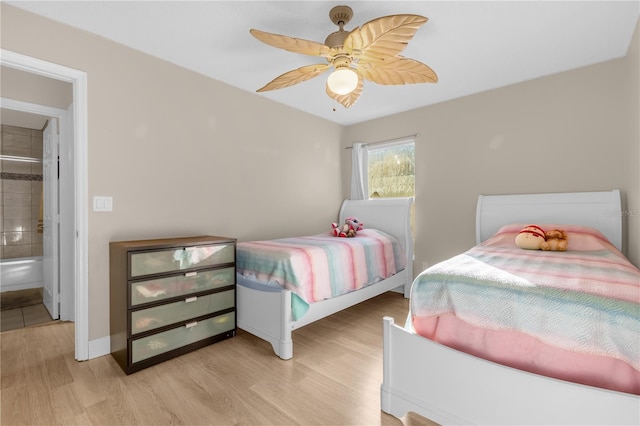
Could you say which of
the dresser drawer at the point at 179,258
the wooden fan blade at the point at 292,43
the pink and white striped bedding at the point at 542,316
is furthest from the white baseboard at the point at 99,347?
the wooden fan blade at the point at 292,43

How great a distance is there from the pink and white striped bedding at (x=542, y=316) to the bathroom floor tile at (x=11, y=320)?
369 centimetres

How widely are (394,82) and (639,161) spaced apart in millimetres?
1919

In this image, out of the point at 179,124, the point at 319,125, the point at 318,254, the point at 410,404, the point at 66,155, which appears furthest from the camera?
the point at 319,125

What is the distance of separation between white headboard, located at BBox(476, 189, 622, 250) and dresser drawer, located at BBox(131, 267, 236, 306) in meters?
2.79

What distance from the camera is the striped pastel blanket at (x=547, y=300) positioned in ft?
3.65

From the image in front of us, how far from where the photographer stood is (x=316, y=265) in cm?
252

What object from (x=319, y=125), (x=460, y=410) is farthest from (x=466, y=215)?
(x=460, y=410)

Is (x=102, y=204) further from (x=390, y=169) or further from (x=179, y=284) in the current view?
(x=390, y=169)

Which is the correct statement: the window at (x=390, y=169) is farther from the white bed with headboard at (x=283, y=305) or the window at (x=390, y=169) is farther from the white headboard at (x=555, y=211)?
the white headboard at (x=555, y=211)

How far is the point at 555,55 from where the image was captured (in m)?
2.69

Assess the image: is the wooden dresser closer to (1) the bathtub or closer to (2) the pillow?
(2) the pillow

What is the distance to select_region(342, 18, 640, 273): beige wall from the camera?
9.02 ft

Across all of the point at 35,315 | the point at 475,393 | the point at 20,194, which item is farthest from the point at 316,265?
the point at 20,194

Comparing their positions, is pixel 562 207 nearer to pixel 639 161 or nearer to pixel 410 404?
pixel 639 161
